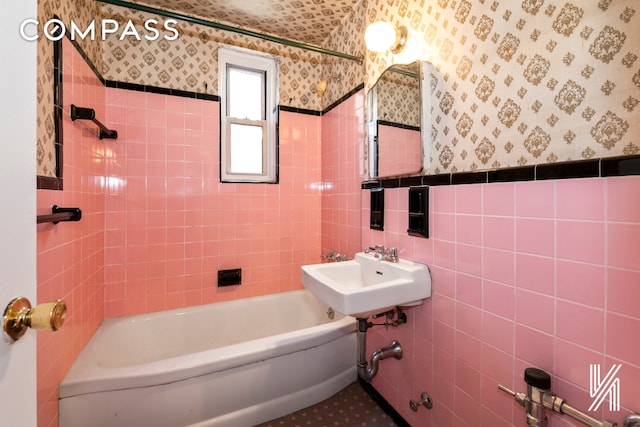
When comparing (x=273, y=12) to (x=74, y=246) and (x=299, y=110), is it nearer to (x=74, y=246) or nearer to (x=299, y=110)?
(x=299, y=110)

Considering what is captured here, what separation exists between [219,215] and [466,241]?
174cm

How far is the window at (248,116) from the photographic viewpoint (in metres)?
2.21

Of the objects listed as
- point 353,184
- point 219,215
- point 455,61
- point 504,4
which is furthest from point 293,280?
point 504,4

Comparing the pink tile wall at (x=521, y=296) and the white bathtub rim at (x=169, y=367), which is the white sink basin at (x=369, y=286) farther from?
the white bathtub rim at (x=169, y=367)

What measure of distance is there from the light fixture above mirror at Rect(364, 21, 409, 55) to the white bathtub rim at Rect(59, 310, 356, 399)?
5.54 feet

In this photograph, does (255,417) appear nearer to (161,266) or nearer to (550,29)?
(161,266)

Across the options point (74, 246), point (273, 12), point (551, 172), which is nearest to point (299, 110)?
point (273, 12)

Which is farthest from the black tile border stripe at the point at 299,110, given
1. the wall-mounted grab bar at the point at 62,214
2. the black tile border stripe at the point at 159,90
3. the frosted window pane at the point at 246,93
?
the wall-mounted grab bar at the point at 62,214

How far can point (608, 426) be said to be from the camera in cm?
72

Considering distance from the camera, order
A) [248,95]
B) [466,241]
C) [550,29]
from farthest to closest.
A: [248,95], [466,241], [550,29]

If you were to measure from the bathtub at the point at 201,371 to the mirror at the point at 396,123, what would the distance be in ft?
3.42

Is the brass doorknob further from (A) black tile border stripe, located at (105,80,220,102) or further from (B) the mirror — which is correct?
(A) black tile border stripe, located at (105,80,220,102)

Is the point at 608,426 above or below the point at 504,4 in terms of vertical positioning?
below

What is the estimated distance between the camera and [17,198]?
427 millimetres
